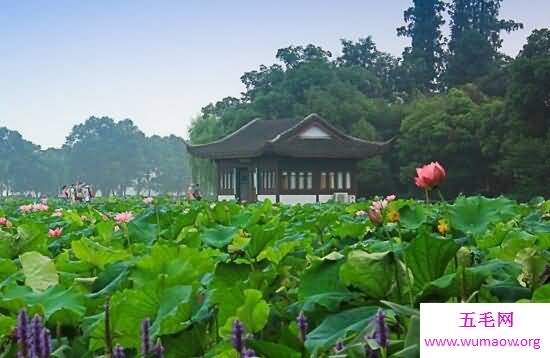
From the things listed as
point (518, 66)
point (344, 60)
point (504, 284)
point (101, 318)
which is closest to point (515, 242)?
point (504, 284)

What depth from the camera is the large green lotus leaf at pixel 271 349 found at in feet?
2.74

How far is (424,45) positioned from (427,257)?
139 ft

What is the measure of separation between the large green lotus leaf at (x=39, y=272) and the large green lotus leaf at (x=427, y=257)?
585 mm

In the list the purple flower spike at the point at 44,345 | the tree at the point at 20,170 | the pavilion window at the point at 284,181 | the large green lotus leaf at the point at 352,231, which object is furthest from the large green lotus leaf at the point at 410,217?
the tree at the point at 20,170

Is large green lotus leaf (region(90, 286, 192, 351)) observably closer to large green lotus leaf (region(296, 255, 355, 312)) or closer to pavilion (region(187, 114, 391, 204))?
large green lotus leaf (region(296, 255, 355, 312))

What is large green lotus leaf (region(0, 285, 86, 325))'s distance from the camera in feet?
3.32

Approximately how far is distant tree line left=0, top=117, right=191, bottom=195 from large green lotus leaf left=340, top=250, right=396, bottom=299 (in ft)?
180

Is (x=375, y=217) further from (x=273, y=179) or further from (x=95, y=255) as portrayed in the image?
(x=273, y=179)

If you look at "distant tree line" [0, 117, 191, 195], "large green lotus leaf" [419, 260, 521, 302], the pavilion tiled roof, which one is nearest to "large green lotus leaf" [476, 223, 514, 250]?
"large green lotus leaf" [419, 260, 521, 302]

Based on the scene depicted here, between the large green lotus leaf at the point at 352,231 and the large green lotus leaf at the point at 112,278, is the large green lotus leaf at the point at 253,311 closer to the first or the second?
the large green lotus leaf at the point at 112,278

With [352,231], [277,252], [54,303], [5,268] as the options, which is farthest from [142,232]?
[54,303]

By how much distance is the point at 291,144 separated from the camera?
26.1 metres

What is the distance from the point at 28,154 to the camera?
58.9 meters

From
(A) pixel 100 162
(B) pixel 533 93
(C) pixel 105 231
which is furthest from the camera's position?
(A) pixel 100 162
